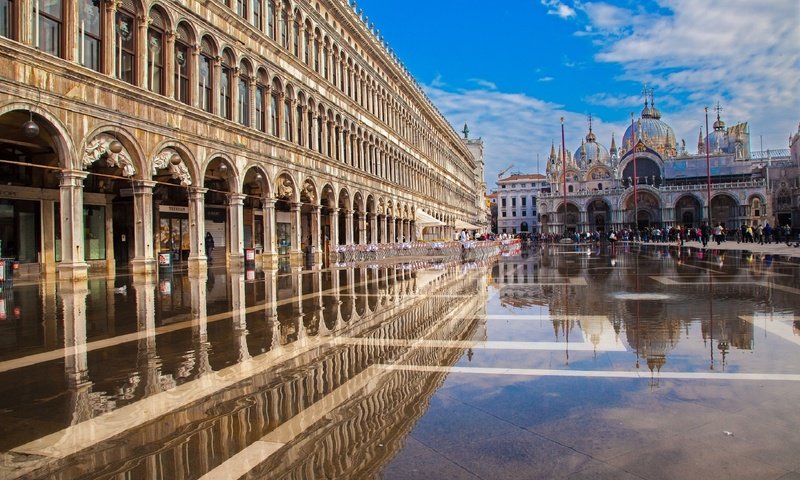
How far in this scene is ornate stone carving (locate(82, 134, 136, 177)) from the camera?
16.9 metres

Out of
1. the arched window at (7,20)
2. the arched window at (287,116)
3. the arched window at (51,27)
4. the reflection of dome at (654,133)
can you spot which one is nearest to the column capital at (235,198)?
the arched window at (287,116)

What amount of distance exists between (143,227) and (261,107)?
10.4 m

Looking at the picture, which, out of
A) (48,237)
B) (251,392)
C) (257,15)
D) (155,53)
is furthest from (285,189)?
(251,392)

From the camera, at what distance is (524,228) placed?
491 ft

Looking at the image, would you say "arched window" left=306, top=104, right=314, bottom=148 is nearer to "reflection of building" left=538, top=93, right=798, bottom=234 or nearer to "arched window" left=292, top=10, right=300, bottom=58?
"arched window" left=292, top=10, right=300, bottom=58

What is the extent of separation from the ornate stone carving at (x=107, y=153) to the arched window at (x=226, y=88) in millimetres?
6355

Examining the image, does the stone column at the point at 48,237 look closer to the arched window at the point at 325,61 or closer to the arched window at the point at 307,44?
the arched window at the point at 307,44

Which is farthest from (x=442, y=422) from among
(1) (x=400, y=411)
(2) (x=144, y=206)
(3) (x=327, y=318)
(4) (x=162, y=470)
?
(2) (x=144, y=206)

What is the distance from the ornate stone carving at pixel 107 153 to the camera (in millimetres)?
16906

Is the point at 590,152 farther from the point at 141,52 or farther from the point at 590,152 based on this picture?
the point at 141,52

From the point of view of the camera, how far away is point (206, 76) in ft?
76.4

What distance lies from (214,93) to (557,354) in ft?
67.5

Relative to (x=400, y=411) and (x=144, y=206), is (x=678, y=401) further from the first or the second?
(x=144, y=206)

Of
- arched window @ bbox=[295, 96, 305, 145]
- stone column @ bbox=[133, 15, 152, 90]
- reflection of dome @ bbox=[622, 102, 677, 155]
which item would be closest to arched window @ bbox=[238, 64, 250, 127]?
arched window @ bbox=[295, 96, 305, 145]
